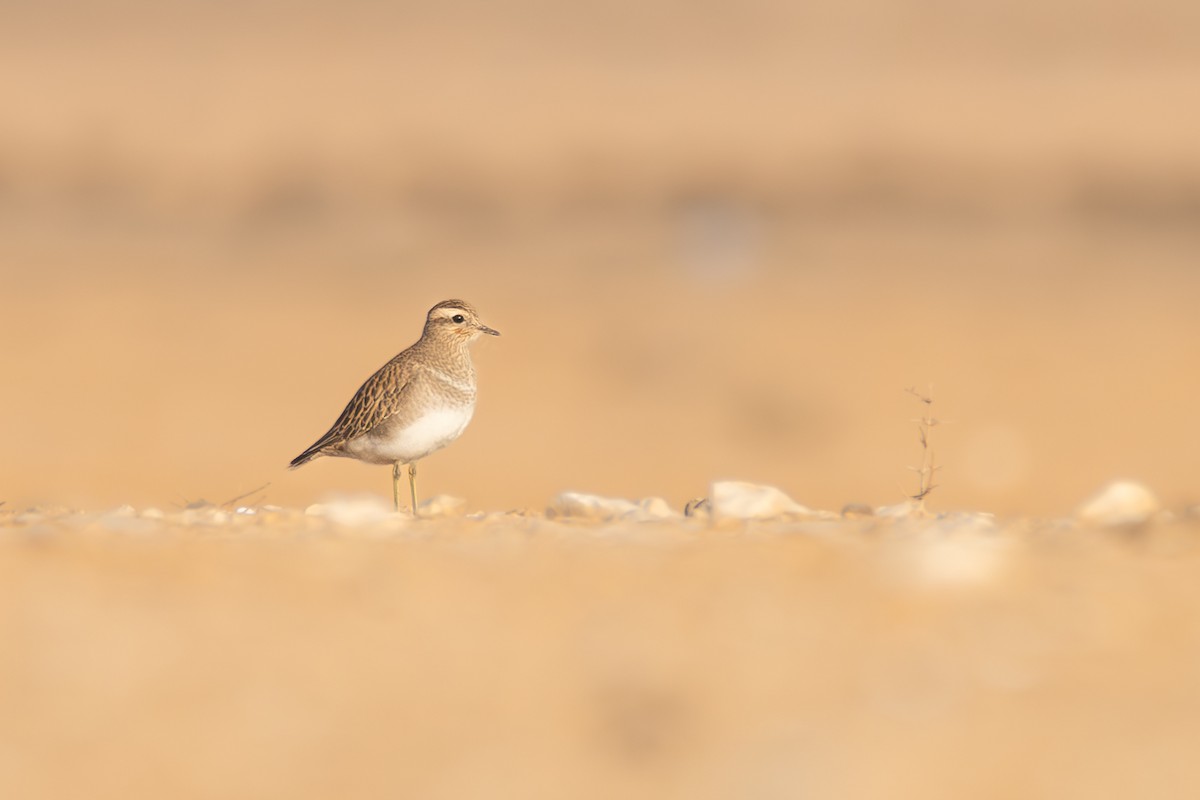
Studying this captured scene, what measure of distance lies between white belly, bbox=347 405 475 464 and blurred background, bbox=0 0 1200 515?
7031 mm

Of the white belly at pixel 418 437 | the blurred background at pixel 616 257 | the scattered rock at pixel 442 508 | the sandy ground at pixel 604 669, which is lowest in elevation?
the sandy ground at pixel 604 669

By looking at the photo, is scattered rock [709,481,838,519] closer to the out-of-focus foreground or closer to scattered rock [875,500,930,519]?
scattered rock [875,500,930,519]

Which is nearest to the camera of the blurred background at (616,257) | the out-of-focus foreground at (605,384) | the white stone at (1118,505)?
the out-of-focus foreground at (605,384)

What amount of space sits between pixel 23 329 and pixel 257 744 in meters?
26.5

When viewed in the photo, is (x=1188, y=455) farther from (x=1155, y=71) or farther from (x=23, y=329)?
(x=1155, y=71)

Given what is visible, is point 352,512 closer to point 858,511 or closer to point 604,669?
point 858,511

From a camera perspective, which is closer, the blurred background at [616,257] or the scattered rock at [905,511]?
the scattered rock at [905,511]

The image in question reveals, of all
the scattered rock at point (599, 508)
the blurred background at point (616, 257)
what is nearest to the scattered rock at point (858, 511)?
the scattered rock at point (599, 508)

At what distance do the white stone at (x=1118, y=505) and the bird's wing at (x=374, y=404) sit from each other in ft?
9.94

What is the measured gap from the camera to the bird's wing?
9.48 metres

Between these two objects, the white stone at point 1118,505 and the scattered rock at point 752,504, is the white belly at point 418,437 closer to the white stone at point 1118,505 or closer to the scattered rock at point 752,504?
the scattered rock at point 752,504

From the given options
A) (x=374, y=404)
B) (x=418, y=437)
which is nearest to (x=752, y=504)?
(x=418, y=437)

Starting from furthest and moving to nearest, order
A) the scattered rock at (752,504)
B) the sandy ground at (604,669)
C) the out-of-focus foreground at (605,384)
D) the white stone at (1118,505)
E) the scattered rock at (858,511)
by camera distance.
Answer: the scattered rock at (858,511)
the scattered rock at (752,504)
the white stone at (1118,505)
the out-of-focus foreground at (605,384)
the sandy ground at (604,669)

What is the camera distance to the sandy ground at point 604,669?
17.8 feet
